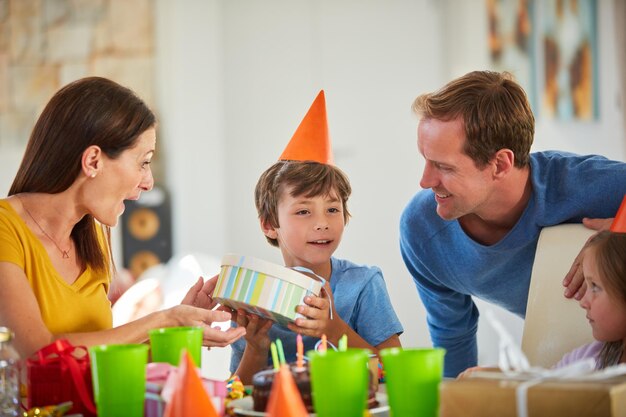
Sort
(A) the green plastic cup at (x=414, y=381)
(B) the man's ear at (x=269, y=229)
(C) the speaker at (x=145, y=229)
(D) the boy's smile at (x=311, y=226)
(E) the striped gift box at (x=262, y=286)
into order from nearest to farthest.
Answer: (A) the green plastic cup at (x=414, y=381)
(E) the striped gift box at (x=262, y=286)
(D) the boy's smile at (x=311, y=226)
(B) the man's ear at (x=269, y=229)
(C) the speaker at (x=145, y=229)

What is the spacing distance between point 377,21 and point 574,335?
397 centimetres

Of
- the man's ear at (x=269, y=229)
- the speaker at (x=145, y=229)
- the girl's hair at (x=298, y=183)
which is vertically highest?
the girl's hair at (x=298, y=183)

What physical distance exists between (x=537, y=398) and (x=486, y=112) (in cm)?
112

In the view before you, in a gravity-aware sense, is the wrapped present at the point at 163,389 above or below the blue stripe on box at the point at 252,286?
below

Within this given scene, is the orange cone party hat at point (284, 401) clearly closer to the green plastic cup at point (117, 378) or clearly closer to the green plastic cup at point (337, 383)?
the green plastic cup at point (337, 383)

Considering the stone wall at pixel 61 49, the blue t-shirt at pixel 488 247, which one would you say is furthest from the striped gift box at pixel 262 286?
the stone wall at pixel 61 49

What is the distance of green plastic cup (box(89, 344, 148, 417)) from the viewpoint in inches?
42.5

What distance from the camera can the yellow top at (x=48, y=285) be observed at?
1.61 meters

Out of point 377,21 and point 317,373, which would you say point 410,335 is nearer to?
point 377,21

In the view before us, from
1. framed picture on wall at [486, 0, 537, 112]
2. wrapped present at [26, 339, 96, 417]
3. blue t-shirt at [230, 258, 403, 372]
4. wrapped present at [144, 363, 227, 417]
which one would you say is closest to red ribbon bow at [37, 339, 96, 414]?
wrapped present at [26, 339, 96, 417]

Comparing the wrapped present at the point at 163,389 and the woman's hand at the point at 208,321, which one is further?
the woman's hand at the point at 208,321

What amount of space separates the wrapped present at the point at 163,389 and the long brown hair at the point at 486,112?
100 cm

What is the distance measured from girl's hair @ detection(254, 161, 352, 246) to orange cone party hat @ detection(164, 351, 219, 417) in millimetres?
908

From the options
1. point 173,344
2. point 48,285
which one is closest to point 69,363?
point 173,344
